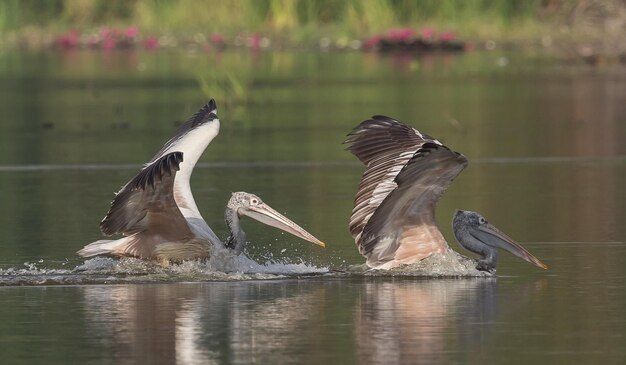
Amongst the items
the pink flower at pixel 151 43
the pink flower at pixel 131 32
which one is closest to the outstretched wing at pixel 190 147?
the pink flower at pixel 151 43

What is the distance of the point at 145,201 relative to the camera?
11.5 metres

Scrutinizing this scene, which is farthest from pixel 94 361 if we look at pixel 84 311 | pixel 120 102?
pixel 120 102

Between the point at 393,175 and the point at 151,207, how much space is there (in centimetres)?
159

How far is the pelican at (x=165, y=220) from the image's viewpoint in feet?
36.8

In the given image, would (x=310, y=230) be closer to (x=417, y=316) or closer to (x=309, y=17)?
(x=417, y=316)

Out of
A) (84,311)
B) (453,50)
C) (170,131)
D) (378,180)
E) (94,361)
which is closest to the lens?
(94,361)

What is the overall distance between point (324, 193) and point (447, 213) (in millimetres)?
1937

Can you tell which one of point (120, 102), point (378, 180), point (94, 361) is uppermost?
point (120, 102)

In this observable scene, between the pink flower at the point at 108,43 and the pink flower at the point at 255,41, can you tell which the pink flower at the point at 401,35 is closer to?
the pink flower at the point at 255,41

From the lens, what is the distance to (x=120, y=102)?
97.3ft

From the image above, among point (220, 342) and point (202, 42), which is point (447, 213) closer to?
point (220, 342)

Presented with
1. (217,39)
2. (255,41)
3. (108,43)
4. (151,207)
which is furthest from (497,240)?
(108,43)

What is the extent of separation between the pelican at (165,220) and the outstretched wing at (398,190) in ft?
1.71

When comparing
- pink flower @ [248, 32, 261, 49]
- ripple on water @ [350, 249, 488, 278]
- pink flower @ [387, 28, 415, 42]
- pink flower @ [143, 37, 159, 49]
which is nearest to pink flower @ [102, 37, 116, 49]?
pink flower @ [143, 37, 159, 49]
